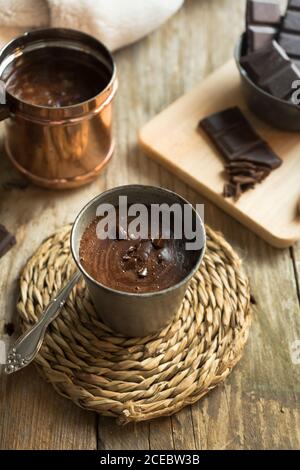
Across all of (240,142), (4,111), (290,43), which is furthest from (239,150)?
(4,111)

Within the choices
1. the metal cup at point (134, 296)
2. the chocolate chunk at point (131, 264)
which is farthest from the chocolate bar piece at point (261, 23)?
the chocolate chunk at point (131, 264)

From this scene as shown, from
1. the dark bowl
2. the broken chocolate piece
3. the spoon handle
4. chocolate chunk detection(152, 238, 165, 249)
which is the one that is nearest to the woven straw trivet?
the spoon handle

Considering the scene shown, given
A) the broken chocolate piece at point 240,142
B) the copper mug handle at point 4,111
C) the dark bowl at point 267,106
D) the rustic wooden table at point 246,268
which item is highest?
the copper mug handle at point 4,111

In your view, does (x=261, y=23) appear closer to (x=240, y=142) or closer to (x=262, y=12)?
(x=262, y=12)

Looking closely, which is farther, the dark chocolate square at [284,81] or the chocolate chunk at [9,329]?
the dark chocolate square at [284,81]

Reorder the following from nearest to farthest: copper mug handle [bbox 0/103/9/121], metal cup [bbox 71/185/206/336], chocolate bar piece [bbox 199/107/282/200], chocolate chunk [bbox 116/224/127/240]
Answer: metal cup [bbox 71/185/206/336] → chocolate chunk [bbox 116/224/127/240] → copper mug handle [bbox 0/103/9/121] → chocolate bar piece [bbox 199/107/282/200]

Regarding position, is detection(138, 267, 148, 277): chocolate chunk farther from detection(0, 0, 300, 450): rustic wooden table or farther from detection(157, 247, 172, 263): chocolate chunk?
detection(0, 0, 300, 450): rustic wooden table

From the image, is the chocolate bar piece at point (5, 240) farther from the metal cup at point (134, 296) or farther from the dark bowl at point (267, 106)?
the dark bowl at point (267, 106)

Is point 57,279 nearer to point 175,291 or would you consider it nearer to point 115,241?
point 115,241
